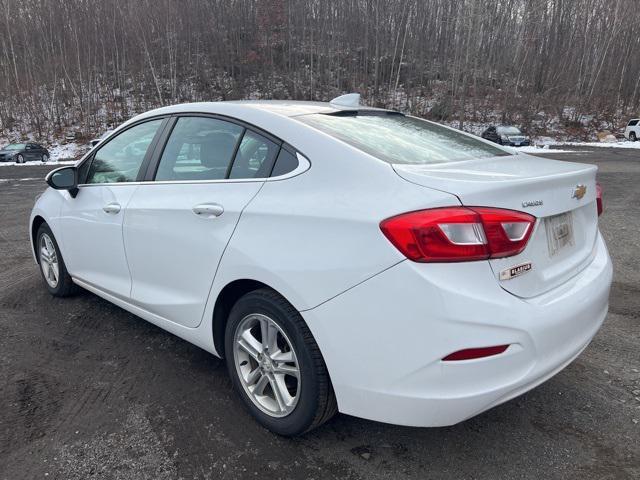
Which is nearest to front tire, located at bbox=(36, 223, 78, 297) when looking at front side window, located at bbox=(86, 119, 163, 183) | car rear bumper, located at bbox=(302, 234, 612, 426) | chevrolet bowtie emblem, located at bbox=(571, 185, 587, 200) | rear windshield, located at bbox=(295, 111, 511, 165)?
front side window, located at bbox=(86, 119, 163, 183)

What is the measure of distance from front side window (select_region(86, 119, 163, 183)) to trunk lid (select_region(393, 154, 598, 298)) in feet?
6.30

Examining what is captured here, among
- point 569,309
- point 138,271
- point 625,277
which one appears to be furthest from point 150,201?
point 625,277

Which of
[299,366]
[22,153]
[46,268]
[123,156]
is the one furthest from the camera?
[22,153]

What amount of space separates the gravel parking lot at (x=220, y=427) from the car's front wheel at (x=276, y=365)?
0.15m

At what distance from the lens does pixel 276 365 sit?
2.32 metres

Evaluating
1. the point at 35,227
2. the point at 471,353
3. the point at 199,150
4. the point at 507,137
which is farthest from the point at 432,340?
the point at 507,137

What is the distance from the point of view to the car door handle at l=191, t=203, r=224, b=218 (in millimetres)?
2438

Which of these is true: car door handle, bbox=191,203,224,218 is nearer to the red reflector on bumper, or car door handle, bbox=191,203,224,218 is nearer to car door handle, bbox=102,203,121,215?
car door handle, bbox=102,203,121,215

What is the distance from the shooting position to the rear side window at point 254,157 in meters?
2.40

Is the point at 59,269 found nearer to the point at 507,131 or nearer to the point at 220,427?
the point at 220,427

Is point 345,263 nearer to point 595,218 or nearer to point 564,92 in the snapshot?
point 595,218

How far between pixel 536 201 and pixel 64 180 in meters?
3.33

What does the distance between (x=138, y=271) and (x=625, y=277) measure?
438 cm

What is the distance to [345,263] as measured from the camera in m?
1.93
